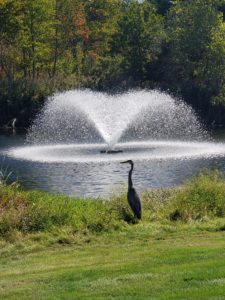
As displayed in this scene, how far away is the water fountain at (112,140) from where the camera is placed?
30297 mm

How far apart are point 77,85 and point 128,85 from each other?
14.2ft

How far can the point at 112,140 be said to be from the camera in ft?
133

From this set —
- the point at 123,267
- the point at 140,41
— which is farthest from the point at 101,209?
the point at 140,41

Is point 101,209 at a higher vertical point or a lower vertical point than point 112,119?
lower

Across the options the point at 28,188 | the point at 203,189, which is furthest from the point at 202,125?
the point at 203,189

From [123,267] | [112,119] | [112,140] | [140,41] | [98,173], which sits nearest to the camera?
[123,267]

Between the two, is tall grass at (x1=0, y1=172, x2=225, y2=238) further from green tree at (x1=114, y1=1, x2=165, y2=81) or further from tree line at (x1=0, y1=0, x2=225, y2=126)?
green tree at (x1=114, y1=1, x2=165, y2=81)

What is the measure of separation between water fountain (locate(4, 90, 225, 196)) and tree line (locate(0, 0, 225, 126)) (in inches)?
87.3

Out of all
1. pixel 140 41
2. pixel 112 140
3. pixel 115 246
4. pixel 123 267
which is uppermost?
pixel 140 41

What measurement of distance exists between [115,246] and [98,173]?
51.1 feet

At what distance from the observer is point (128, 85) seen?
5931 centimetres

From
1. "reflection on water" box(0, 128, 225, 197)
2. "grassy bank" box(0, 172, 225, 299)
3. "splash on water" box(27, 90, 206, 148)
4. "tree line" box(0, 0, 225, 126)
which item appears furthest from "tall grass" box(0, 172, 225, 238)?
"tree line" box(0, 0, 225, 126)

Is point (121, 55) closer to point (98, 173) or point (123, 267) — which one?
point (98, 173)

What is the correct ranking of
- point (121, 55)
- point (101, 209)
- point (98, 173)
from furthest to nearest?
point (121, 55)
point (98, 173)
point (101, 209)
